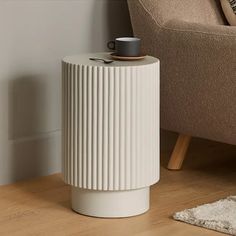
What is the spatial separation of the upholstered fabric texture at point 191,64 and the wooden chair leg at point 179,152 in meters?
0.11

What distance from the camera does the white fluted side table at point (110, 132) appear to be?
6.95 ft

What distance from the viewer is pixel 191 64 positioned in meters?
2.44

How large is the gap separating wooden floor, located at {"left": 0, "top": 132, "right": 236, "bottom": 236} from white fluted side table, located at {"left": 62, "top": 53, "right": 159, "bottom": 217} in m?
0.07

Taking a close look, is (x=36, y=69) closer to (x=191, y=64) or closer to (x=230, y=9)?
(x=191, y=64)

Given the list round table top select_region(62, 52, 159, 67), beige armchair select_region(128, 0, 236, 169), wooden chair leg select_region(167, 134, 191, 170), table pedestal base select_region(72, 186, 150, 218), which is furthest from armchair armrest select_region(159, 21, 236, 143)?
table pedestal base select_region(72, 186, 150, 218)

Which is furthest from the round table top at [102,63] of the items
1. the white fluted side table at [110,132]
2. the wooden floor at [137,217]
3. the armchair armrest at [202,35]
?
the wooden floor at [137,217]

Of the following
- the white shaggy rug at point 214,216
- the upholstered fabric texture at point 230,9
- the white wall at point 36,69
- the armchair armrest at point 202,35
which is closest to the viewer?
the white shaggy rug at point 214,216

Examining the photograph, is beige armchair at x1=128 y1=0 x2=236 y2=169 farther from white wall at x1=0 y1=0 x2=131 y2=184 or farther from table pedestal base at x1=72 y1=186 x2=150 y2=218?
table pedestal base at x1=72 y1=186 x2=150 y2=218

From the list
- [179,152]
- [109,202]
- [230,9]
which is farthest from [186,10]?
[109,202]

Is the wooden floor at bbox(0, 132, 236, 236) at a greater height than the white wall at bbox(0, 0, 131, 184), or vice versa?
the white wall at bbox(0, 0, 131, 184)

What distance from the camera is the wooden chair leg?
2684 millimetres

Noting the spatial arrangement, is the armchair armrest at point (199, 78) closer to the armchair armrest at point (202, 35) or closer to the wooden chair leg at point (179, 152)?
the armchair armrest at point (202, 35)

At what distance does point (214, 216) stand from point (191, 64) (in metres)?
0.53

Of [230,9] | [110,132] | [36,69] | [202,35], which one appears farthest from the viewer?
[230,9]
